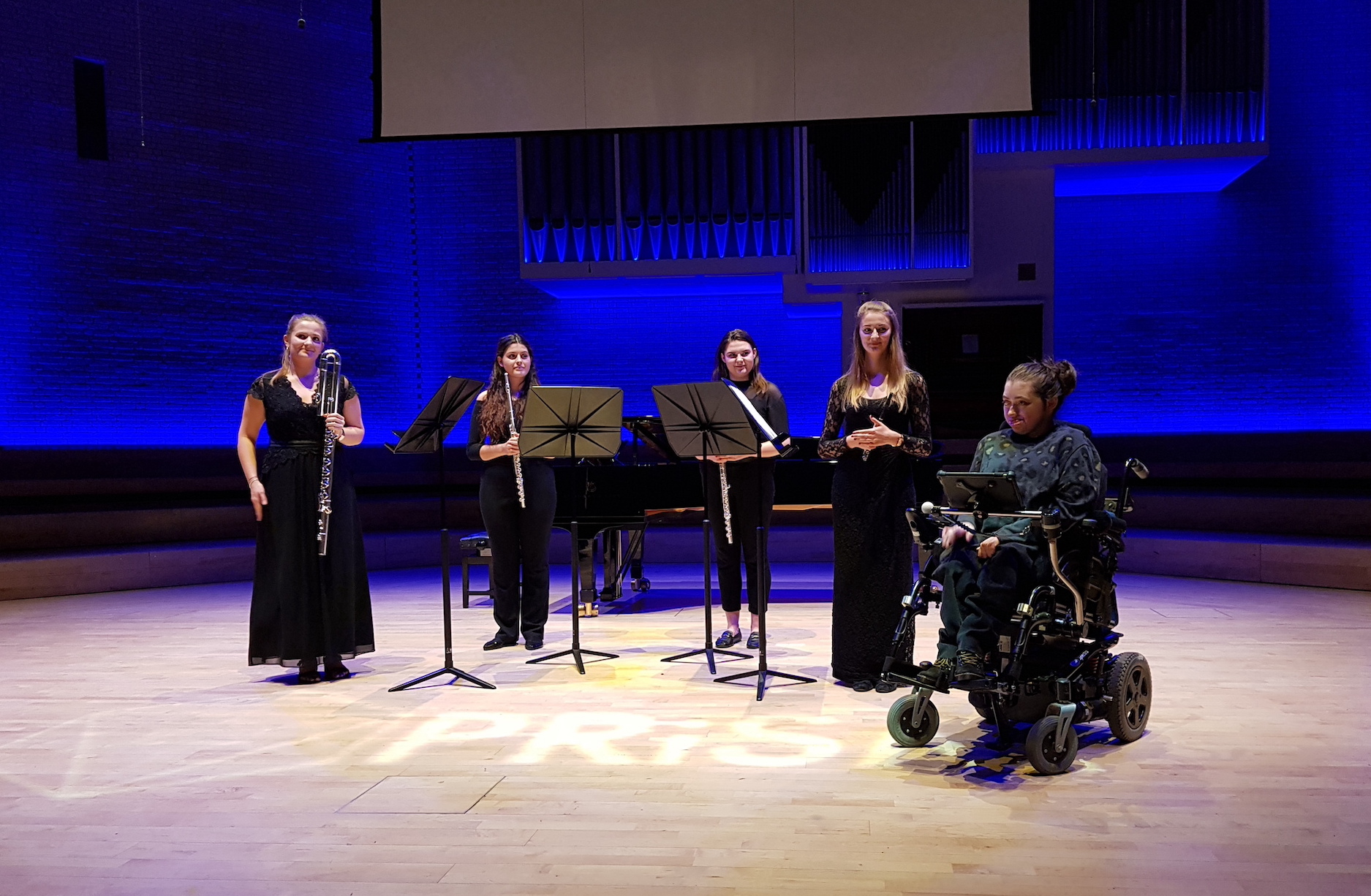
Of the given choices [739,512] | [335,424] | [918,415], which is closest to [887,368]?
[918,415]

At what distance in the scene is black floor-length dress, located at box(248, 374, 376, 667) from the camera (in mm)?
4266

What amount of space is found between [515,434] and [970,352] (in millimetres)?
4785

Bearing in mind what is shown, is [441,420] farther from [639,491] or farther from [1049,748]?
[1049,748]

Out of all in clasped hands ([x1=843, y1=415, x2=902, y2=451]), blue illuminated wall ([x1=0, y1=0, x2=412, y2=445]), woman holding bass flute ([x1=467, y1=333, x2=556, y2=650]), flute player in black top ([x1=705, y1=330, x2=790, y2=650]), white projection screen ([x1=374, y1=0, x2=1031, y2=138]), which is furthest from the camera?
blue illuminated wall ([x1=0, y1=0, x2=412, y2=445])

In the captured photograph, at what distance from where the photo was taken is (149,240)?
8.58 meters

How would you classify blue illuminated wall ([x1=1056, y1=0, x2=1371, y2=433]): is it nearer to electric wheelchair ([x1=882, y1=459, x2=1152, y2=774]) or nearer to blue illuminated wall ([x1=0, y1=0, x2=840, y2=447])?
blue illuminated wall ([x1=0, y1=0, x2=840, y2=447])

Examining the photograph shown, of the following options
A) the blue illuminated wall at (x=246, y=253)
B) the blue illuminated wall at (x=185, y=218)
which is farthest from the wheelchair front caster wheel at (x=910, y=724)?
the blue illuminated wall at (x=185, y=218)

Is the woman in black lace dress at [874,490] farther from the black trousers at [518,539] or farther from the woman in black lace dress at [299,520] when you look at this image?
the woman in black lace dress at [299,520]

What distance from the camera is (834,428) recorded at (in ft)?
13.4

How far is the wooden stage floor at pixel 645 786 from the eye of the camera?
2.43 meters

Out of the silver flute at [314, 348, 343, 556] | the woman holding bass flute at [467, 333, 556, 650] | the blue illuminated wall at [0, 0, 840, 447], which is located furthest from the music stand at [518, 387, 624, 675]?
the blue illuminated wall at [0, 0, 840, 447]

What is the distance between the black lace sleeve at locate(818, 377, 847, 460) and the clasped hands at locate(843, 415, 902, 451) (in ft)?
0.51

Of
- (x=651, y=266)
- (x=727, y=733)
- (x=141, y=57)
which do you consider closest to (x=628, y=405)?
(x=651, y=266)

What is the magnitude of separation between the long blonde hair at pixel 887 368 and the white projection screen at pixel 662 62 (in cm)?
305
